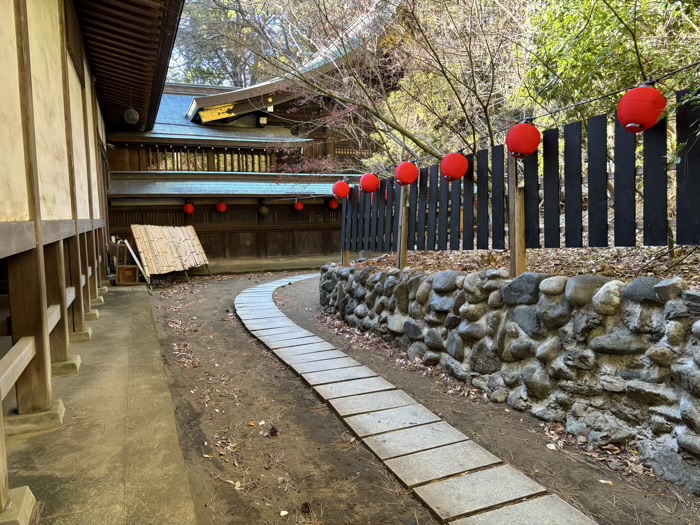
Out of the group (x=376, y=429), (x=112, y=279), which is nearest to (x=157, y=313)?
(x=112, y=279)

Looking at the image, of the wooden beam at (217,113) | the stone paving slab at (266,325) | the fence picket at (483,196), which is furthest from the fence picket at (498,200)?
the wooden beam at (217,113)

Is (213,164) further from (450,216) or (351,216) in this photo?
(450,216)

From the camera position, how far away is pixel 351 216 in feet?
31.6

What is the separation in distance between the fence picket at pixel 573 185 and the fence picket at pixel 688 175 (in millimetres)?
866

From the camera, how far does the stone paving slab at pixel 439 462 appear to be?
10.7ft

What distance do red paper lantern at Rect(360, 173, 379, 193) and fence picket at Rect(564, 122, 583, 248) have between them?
13.5ft

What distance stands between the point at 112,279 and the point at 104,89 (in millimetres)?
4959

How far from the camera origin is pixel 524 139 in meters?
4.52

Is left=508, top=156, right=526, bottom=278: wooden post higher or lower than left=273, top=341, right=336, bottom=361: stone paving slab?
higher

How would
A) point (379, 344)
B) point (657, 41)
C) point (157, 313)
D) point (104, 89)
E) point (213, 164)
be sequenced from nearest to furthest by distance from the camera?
point (657, 41)
point (379, 344)
point (157, 313)
point (104, 89)
point (213, 164)

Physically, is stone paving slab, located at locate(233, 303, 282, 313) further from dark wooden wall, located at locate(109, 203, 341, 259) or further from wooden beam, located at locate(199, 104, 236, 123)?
wooden beam, located at locate(199, 104, 236, 123)

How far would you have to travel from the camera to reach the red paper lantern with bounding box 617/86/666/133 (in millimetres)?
3434

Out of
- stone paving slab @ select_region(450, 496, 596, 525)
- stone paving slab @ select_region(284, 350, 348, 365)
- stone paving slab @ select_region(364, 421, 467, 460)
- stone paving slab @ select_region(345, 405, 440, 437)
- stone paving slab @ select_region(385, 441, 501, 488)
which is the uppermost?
stone paving slab @ select_region(284, 350, 348, 365)

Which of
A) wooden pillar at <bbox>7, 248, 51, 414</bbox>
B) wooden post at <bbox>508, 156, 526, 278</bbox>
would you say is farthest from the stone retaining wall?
wooden pillar at <bbox>7, 248, 51, 414</bbox>
